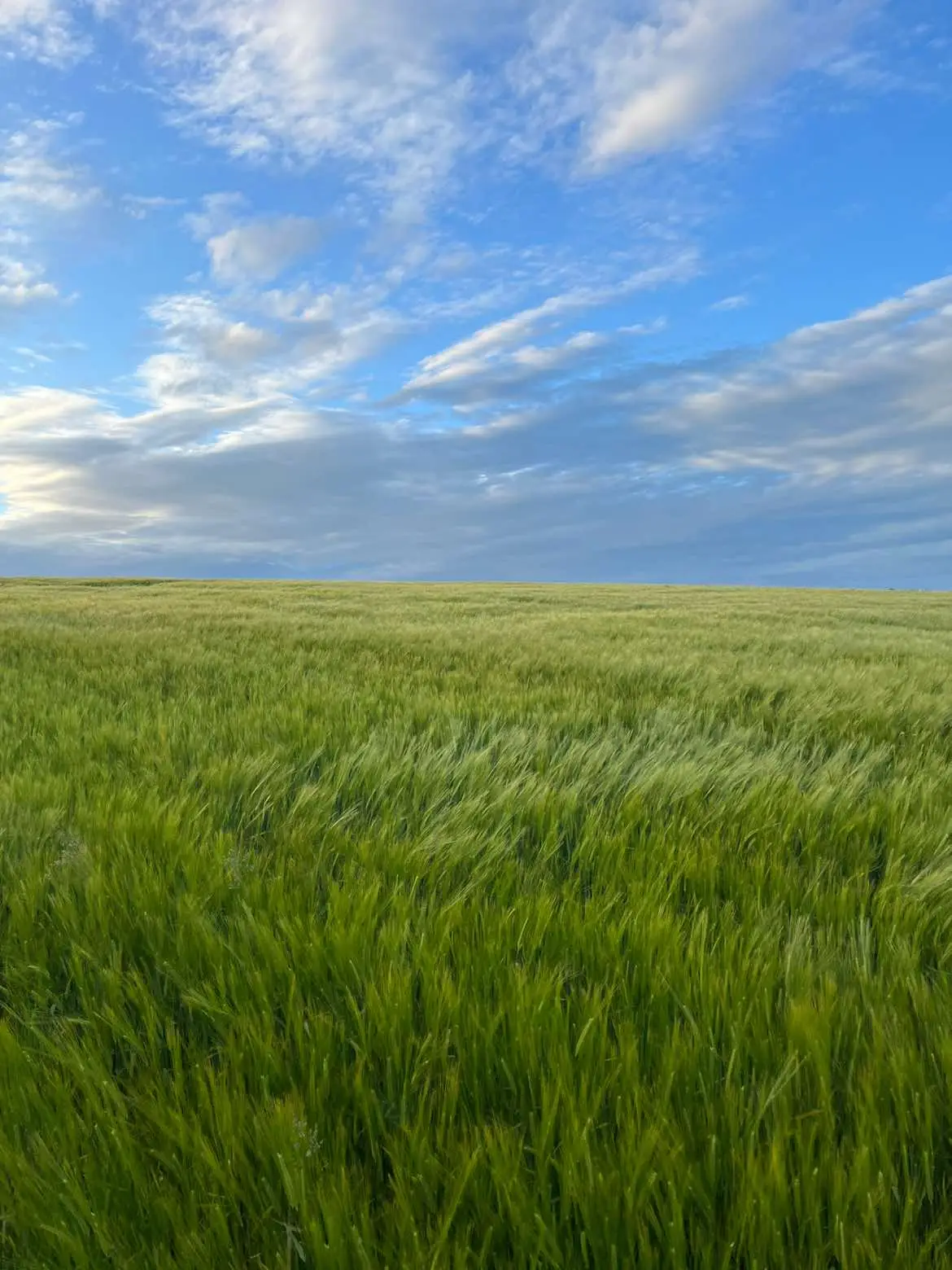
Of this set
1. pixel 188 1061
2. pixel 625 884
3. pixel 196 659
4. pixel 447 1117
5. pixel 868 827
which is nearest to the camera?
pixel 447 1117

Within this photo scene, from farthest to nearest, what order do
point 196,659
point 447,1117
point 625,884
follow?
point 196,659 < point 625,884 < point 447,1117

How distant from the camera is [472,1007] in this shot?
1.28 meters

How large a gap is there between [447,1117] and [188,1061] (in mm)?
540

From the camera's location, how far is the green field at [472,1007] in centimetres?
96

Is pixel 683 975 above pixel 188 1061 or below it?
above

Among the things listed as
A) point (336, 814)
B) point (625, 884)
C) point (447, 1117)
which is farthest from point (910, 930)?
point (336, 814)

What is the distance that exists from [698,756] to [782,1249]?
2410 millimetres

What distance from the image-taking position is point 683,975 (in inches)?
54.7

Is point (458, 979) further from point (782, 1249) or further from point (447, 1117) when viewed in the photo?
point (782, 1249)

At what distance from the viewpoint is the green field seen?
0.96 m

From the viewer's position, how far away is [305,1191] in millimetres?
976

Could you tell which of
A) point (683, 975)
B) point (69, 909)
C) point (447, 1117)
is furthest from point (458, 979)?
point (69, 909)

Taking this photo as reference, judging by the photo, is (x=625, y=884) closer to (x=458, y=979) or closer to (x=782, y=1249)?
(x=458, y=979)

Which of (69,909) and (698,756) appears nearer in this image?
(69,909)
